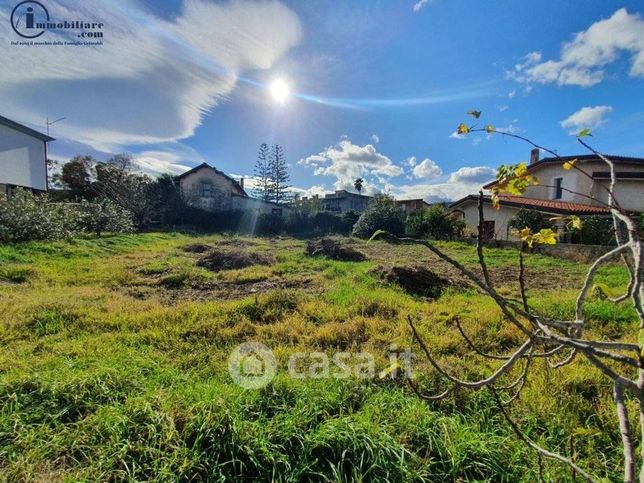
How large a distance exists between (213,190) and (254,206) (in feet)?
13.7

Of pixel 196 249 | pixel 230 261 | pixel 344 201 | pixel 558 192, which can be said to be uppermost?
pixel 344 201

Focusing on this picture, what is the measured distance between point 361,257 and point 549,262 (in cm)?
637

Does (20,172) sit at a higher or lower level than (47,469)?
higher

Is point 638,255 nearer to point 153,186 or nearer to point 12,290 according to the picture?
point 12,290

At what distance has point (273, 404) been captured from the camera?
237 cm

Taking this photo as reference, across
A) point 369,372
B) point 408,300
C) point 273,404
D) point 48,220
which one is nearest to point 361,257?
point 408,300

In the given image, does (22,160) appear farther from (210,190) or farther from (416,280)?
(416,280)

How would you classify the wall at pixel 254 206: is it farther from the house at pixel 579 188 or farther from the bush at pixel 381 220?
the house at pixel 579 188

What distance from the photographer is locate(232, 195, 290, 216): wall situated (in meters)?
29.6

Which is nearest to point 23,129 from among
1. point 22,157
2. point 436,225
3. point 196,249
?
point 22,157

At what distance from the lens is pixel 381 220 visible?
21812 mm

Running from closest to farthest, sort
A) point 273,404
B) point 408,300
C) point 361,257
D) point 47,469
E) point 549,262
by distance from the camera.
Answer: point 47,469, point 273,404, point 408,300, point 549,262, point 361,257

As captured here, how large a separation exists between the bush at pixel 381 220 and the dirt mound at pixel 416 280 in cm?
1439

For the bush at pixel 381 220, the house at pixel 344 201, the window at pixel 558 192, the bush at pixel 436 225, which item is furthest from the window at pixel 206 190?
the window at pixel 558 192
